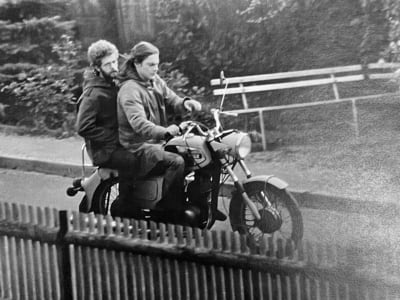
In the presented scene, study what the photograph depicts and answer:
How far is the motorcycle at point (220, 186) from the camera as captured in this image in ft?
16.8

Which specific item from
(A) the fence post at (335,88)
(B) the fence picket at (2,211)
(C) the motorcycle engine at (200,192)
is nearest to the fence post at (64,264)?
(B) the fence picket at (2,211)

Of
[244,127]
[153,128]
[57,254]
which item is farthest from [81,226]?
[244,127]

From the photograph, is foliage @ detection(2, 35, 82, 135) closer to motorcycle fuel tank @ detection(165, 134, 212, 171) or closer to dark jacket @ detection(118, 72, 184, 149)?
dark jacket @ detection(118, 72, 184, 149)

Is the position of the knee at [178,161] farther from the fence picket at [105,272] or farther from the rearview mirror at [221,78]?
the fence picket at [105,272]

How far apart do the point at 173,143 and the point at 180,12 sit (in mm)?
739

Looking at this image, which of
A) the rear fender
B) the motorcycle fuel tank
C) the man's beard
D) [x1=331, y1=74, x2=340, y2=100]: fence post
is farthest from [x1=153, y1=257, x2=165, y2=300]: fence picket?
[x1=331, y1=74, x2=340, y2=100]: fence post

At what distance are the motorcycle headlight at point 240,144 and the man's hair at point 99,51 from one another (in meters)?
0.85

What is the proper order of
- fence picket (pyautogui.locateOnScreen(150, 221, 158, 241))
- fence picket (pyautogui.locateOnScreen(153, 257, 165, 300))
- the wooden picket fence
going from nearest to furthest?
1. the wooden picket fence
2. fence picket (pyautogui.locateOnScreen(150, 221, 158, 241))
3. fence picket (pyautogui.locateOnScreen(153, 257, 165, 300))

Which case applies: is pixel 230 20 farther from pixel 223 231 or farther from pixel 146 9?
pixel 223 231

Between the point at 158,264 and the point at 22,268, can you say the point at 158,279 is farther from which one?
the point at 22,268

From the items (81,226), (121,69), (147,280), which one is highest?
(121,69)

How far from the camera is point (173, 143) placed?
5.31m

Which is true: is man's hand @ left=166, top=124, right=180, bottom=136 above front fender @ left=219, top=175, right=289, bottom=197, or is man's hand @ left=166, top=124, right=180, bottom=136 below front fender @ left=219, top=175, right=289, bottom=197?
above

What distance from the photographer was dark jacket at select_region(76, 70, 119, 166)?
17.7 ft
